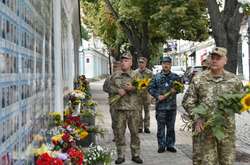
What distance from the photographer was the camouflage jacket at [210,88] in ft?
20.7

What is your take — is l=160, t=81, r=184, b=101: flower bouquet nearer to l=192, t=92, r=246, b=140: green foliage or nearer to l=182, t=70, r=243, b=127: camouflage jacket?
l=182, t=70, r=243, b=127: camouflage jacket

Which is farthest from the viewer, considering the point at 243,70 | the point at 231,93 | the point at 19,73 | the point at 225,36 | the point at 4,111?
the point at 243,70

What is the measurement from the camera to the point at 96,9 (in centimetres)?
3903

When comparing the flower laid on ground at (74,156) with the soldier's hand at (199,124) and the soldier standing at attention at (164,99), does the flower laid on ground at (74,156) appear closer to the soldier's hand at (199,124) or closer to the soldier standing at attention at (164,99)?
the soldier's hand at (199,124)

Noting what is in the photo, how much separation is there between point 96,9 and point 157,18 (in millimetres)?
13031

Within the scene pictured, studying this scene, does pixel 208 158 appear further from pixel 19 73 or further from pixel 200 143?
pixel 19 73

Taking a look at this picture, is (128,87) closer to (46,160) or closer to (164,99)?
(164,99)

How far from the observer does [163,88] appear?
11.0 m

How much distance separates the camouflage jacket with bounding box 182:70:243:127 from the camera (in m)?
6.30

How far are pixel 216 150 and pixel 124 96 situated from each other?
335cm

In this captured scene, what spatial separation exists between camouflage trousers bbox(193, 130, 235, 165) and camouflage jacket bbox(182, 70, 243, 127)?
22cm

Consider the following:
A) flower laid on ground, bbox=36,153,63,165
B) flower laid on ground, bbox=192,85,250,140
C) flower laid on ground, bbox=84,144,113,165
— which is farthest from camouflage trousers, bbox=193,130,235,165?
flower laid on ground, bbox=36,153,63,165

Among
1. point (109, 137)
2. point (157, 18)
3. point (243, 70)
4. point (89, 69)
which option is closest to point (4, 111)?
point (109, 137)

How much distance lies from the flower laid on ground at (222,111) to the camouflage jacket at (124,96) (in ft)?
10.8
